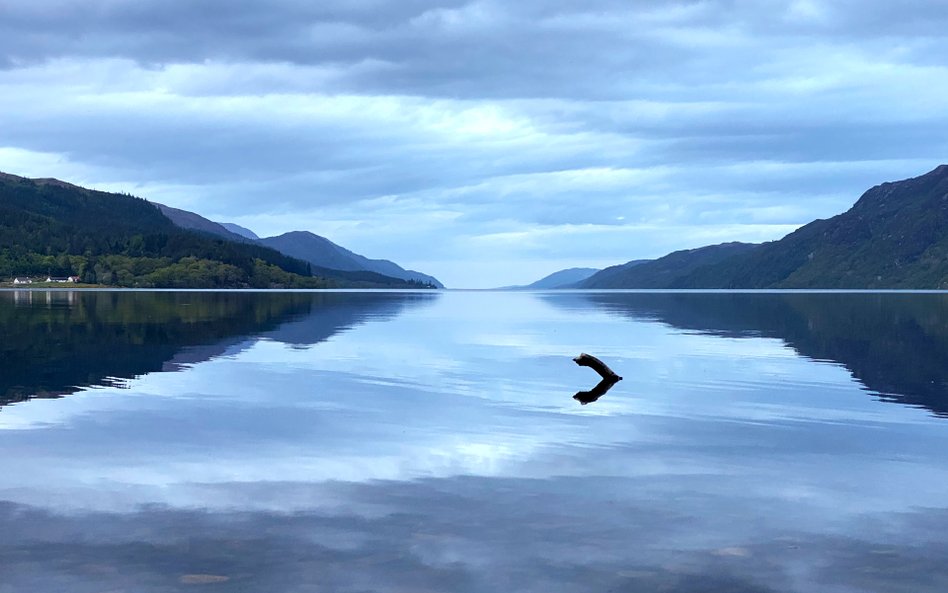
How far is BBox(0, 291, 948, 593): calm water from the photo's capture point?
17.7m

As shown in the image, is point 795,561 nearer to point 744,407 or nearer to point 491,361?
point 744,407

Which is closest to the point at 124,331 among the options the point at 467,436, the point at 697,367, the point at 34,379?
the point at 34,379

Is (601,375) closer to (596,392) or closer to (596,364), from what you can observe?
(596,364)

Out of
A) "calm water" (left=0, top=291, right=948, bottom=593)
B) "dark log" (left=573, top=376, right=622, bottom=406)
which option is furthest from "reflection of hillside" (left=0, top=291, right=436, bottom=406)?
"dark log" (left=573, top=376, right=622, bottom=406)

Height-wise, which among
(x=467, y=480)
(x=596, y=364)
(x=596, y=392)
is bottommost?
(x=467, y=480)

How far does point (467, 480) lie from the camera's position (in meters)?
25.8

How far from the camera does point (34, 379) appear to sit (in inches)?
1955

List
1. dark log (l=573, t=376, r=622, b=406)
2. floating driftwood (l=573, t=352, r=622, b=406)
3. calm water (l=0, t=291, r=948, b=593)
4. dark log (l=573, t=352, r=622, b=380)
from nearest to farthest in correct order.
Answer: calm water (l=0, t=291, r=948, b=593)
dark log (l=573, t=376, r=622, b=406)
floating driftwood (l=573, t=352, r=622, b=406)
dark log (l=573, t=352, r=622, b=380)

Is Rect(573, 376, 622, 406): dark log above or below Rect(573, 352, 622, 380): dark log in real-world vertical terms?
below

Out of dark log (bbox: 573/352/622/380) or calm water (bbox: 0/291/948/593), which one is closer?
calm water (bbox: 0/291/948/593)

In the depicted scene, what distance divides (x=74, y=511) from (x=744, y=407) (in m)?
30.0

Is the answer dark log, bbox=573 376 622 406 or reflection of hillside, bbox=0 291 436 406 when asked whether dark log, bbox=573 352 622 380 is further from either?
reflection of hillside, bbox=0 291 436 406

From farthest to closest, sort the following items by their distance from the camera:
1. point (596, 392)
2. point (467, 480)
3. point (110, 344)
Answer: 1. point (110, 344)
2. point (596, 392)
3. point (467, 480)

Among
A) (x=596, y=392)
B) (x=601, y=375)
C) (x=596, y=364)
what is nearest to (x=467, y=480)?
(x=596, y=392)
